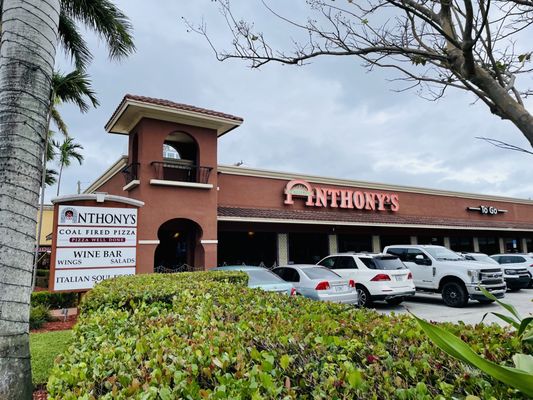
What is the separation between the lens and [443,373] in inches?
75.3

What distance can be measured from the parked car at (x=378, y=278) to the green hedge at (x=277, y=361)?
9.16m

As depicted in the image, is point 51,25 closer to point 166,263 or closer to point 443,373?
point 443,373

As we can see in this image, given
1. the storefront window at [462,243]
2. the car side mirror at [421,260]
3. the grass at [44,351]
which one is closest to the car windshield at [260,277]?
the grass at [44,351]

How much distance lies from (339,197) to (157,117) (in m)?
10.2

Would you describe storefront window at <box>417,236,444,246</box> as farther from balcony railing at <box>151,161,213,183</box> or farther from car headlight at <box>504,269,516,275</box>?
balcony railing at <box>151,161,213,183</box>

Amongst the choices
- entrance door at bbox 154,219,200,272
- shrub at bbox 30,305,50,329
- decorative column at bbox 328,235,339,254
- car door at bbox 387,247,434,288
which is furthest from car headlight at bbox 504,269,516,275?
shrub at bbox 30,305,50,329

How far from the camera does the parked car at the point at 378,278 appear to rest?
11938mm

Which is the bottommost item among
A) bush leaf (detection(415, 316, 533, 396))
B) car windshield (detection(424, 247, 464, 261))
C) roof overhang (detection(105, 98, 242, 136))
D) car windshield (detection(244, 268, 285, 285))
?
car windshield (detection(244, 268, 285, 285))

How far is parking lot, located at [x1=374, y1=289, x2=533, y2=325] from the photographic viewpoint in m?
11.0

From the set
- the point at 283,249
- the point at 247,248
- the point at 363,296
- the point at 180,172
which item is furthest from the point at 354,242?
the point at 180,172

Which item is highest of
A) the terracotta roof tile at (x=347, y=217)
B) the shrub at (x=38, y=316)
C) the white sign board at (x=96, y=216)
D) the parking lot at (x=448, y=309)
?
the terracotta roof tile at (x=347, y=217)

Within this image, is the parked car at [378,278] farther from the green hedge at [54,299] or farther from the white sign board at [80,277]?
the green hedge at [54,299]

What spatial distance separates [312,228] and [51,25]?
16308mm

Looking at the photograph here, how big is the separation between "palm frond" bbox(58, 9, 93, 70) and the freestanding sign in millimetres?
8338
